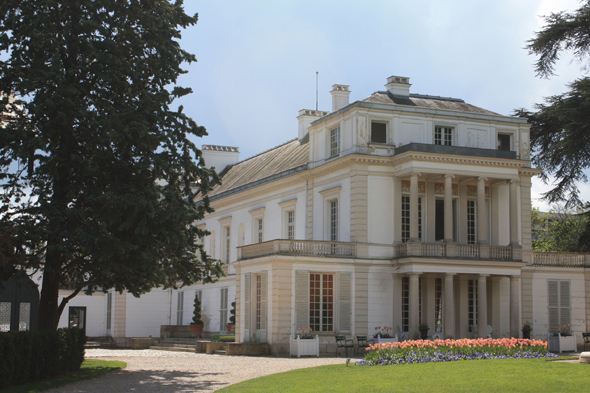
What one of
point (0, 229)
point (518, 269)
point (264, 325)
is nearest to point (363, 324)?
point (264, 325)

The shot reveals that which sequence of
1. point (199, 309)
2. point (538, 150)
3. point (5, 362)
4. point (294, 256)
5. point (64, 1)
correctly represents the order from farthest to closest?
point (199, 309) < point (538, 150) < point (294, 256) < point (64, 1) < point (5, 362)

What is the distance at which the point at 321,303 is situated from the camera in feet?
101

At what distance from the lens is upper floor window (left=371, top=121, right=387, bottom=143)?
32.8 metres

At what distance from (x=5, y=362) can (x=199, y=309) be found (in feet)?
83.8

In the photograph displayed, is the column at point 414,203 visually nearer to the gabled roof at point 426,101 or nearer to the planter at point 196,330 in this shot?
the gabled roof at point 426,101

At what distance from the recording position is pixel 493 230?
1337 inches

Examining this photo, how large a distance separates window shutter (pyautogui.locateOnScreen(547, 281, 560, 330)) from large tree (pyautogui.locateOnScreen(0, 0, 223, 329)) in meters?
18.7

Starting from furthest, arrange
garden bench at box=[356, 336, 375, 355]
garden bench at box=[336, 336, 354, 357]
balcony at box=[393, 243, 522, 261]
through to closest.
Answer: balcony at box=[393, 243, 522, 261]
garden bench at box=[356, 336, 375, 355]
garden bench at box=[336, 336, 354, 357]

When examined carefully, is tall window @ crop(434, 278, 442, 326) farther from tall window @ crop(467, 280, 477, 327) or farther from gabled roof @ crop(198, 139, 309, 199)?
gabled roof @ crop(198, 139, 309, 199)

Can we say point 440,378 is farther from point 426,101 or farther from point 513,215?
point 426,101

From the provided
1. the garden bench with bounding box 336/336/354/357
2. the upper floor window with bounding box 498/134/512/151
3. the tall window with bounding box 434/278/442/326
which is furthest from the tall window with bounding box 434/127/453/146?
the garden bench with bounding box 336/336/354/357

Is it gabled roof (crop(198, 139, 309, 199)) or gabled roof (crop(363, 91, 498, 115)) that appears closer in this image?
gabled roof (crop(363, 91, 498, 115))

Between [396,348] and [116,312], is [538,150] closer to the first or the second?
[396,348]

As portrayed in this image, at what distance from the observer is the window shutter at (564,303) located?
34.5 meters
